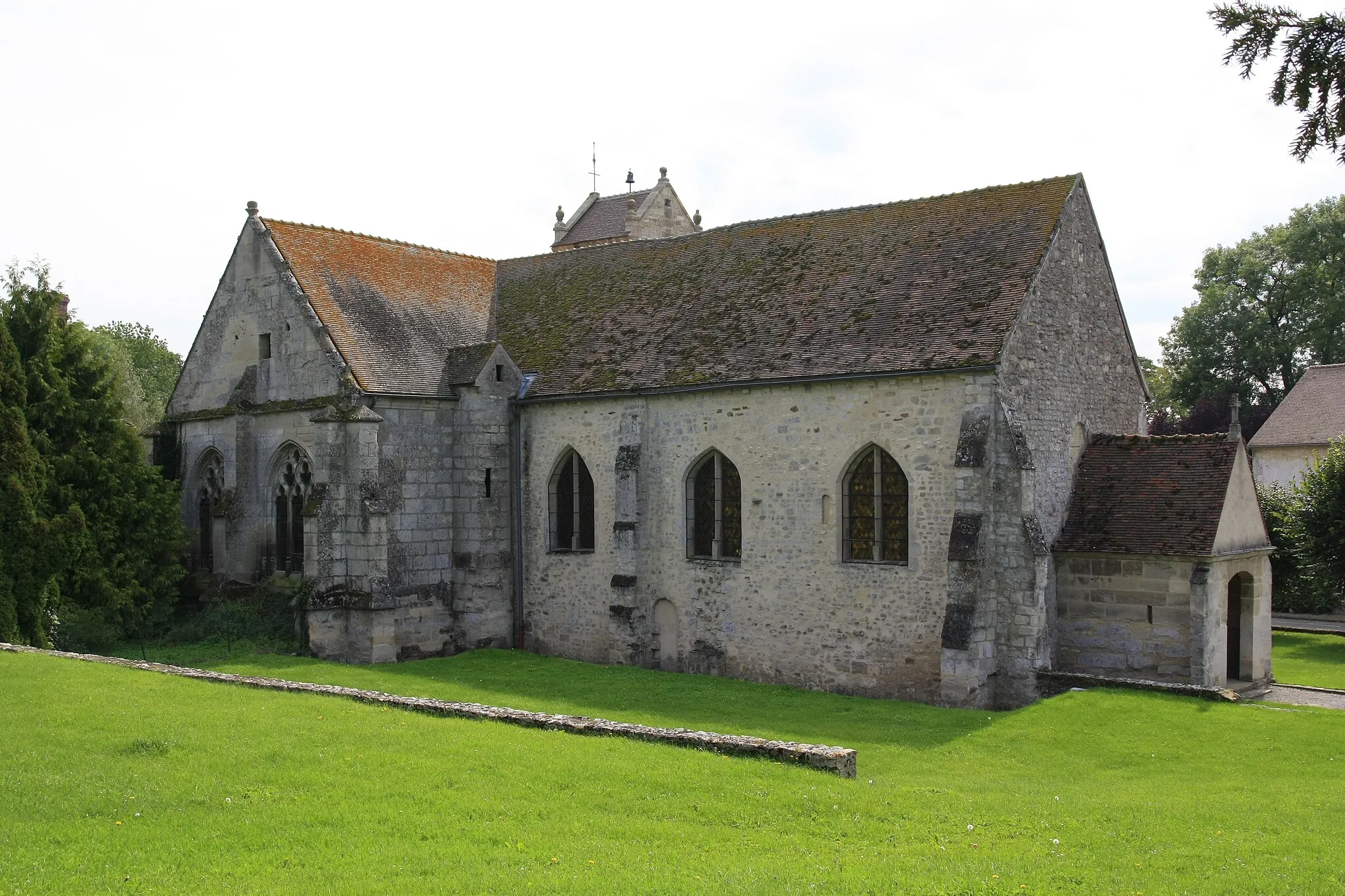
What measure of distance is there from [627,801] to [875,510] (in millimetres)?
11009

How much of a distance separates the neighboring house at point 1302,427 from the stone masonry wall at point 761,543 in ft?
96.2

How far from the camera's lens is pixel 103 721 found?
14398 millimetres

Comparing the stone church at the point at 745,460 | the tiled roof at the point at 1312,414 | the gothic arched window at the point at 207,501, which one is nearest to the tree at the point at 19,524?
the stone church at the point at 745,460

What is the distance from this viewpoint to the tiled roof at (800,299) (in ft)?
70.4

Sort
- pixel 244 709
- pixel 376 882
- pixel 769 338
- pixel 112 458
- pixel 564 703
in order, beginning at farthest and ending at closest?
1. pixel 112 458
2. pixel 769 338
3. pixel 564 703
4. pixel 244 709
5. pixel 376 882

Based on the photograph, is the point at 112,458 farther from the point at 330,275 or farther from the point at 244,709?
the point at 244,709

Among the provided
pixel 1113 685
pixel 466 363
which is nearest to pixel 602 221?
pixel 466 363

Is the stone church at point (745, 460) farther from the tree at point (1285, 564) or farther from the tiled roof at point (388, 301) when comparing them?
the tree at point (1285, 564)

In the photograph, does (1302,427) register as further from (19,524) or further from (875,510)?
(19,524)

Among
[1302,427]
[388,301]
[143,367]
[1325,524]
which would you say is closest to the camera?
[388,301]

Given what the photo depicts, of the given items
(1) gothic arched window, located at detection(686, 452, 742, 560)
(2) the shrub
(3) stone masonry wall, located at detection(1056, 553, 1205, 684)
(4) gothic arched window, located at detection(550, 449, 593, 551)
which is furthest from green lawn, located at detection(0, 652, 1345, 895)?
(2) the shrub

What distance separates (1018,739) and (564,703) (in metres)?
7.37

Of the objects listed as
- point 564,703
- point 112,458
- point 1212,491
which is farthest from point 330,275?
point 1212,491

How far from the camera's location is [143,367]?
216 feet
